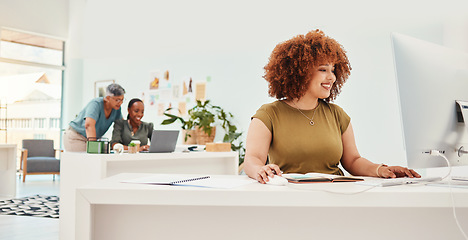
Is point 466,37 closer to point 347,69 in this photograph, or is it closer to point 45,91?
point 347,69

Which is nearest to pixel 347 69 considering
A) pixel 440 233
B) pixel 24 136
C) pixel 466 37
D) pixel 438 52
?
pixel 438 52

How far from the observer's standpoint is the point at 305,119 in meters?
1.92

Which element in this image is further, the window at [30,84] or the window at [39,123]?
the window at [39,123]

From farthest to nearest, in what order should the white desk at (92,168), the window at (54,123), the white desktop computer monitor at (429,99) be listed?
the window at (54,123) → the white desk at (92,168) → the white desktop computer monitor at (429,99)

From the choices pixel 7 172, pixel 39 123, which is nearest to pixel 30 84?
pixel 39 123

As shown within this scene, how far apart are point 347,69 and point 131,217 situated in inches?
48.1

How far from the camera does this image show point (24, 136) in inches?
321

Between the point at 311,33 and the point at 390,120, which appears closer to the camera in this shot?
the point at 311,33

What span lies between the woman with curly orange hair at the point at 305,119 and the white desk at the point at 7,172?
4.93m

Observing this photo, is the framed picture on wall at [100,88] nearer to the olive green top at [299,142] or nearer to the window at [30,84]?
the window at [30,84]

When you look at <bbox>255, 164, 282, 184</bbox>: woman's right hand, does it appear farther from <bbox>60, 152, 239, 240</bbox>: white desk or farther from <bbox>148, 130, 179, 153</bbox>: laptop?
<bbox>148, 130, 179, 153</bbox>: laptop

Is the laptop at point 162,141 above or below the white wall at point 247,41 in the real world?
below

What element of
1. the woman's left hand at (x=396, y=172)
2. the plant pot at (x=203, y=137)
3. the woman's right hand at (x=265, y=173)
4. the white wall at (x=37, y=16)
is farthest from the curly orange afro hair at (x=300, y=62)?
the white wall at (x=37, y=16)

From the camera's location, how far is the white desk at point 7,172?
5777mm
